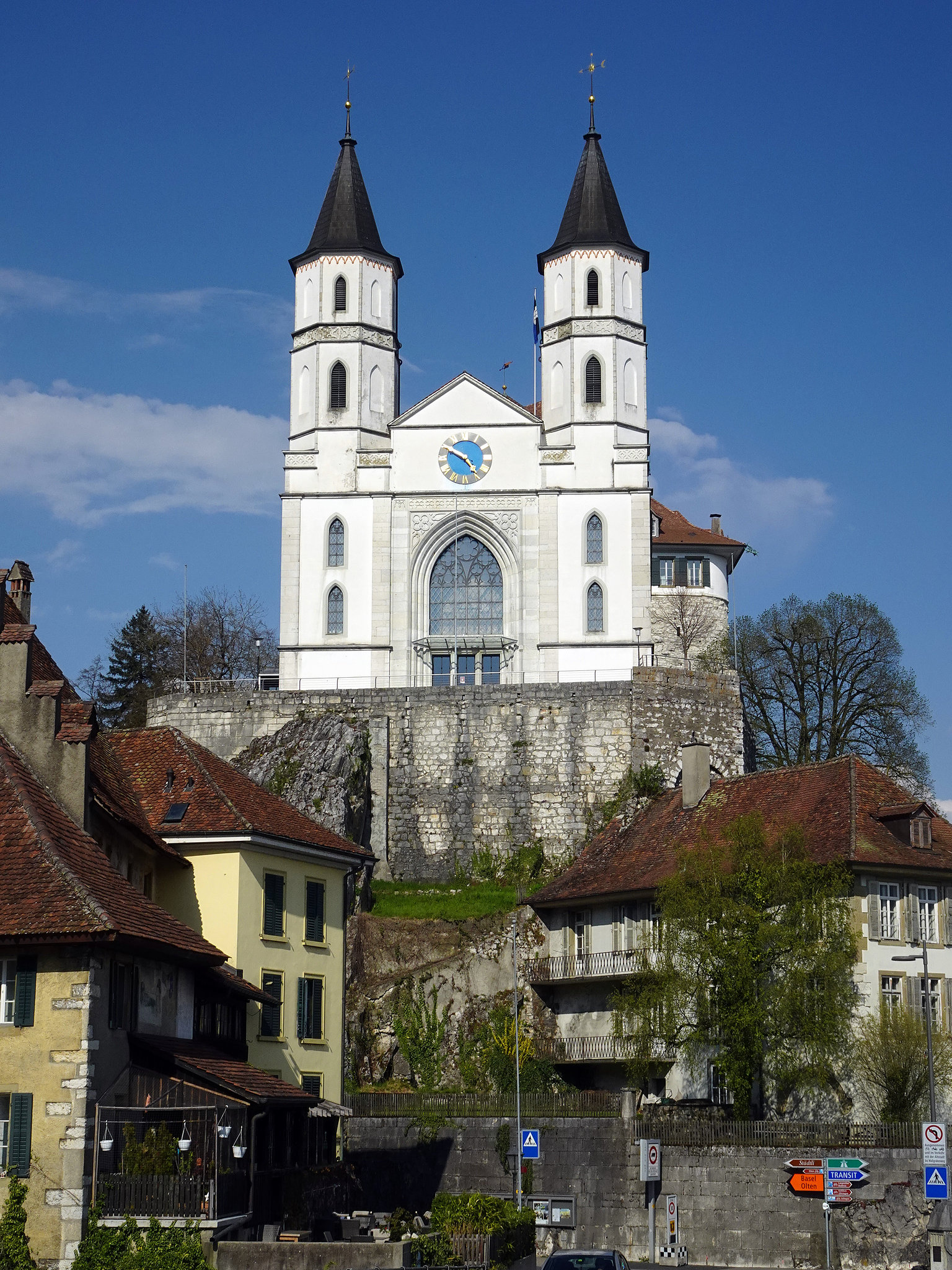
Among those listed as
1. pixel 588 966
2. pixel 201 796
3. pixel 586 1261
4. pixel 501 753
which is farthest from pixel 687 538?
pixel 586 1261

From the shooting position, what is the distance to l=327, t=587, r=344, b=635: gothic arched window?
77250 millimetres

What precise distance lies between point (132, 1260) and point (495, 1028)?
24.7 meters

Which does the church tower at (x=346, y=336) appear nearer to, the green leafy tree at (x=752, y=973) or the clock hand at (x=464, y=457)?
the clock hand at (x=464, y=457)

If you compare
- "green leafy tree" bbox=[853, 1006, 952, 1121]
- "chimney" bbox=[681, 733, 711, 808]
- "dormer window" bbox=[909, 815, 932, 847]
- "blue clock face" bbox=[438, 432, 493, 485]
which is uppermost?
"blue clock face" bbox=[438, 432, 493, 485]

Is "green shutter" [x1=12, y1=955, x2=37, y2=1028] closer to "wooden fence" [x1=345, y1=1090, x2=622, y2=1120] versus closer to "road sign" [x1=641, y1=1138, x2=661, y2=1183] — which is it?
"road sign" [x1=641, y1=1138, x2=661, y2=1183]

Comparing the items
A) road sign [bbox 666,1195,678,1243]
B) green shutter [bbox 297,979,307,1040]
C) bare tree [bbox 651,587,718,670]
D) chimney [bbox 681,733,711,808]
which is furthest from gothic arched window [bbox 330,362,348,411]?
road sign [bbox 666,1195,678,1243]

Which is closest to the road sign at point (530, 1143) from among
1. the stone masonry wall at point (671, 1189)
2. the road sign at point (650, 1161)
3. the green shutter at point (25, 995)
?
the stone masonry wall at point (671, 1189)

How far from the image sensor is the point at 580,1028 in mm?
52156

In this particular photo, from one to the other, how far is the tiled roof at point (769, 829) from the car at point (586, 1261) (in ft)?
60.9

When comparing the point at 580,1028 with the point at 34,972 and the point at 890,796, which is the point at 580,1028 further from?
the point at 34,972

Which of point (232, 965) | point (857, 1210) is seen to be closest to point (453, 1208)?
point (232, 965)

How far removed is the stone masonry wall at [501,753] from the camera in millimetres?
65562

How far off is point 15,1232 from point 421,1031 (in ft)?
80.8

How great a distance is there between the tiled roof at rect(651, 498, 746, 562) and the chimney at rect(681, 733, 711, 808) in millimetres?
34069
